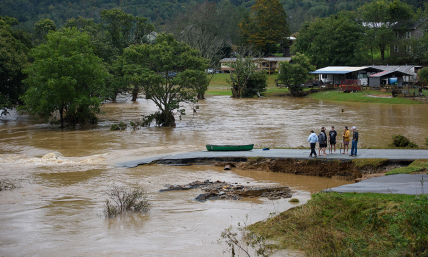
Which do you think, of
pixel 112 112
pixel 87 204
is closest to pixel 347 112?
pixel 112 112

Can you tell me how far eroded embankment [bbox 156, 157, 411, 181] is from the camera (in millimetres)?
17531

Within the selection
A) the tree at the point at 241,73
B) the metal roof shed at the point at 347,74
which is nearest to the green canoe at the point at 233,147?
the tree at the point at 241,73

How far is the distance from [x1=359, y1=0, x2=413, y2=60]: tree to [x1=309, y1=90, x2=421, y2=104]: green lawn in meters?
18.1

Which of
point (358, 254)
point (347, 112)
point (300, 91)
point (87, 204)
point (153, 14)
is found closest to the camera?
point (358, 254)

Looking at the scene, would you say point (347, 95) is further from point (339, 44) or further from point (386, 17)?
point (386, 17)

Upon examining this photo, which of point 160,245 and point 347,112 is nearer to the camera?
point 160,245

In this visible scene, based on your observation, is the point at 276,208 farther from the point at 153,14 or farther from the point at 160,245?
the point at 153,14

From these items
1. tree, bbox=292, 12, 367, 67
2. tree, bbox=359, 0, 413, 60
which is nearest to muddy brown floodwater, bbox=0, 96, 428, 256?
tree, bbox=292, 12, 367, 67

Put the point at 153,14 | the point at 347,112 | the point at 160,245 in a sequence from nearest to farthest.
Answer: the point at 160,245, the point at 347,112, the point at 153,14

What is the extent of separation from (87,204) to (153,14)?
161849 millimetres

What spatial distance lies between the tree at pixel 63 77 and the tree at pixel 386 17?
5519 cm

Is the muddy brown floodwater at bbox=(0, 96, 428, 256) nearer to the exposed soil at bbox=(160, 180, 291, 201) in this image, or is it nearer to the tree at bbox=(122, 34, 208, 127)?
the exposed soil at bbox=(160, 180, 291, 201)

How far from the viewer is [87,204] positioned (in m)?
15.2

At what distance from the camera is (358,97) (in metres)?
56.4
